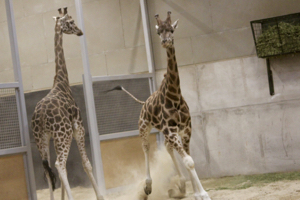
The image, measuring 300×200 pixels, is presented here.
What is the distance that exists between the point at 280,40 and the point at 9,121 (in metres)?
3.19

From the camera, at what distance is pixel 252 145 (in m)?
5.26

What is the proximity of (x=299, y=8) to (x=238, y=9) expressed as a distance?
2.58 feet

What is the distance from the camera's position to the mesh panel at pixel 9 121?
4008mm

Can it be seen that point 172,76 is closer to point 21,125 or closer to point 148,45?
point 21,125

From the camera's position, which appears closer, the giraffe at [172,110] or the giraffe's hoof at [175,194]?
the giraffe at [172,110]

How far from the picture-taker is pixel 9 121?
160 inches

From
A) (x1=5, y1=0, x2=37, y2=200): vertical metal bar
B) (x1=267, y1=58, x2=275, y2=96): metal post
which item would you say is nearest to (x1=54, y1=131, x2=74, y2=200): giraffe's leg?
(x1=5, y1=0, x2=37, y2=200): vertical metal bar

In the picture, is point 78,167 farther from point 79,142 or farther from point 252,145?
point 252,145

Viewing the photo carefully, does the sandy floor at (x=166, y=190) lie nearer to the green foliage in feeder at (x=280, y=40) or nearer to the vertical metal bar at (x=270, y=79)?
the vertical metal bar at (x=270, y=79)

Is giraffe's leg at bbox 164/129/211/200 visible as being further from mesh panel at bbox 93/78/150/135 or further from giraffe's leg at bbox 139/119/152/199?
mesh panel at bbox 93/78/150/135

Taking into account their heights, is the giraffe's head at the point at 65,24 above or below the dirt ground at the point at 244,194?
above

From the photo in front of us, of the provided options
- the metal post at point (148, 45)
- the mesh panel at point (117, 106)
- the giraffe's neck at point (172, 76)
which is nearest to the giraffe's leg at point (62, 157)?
the mesh panel at point (117, 106)

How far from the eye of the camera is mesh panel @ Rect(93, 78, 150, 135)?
16.9ft

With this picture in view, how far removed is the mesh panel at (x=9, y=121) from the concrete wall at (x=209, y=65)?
94cm
